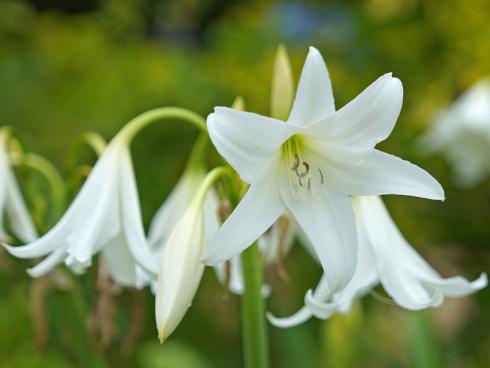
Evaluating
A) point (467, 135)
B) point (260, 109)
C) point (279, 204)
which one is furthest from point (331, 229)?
point (260, 109)

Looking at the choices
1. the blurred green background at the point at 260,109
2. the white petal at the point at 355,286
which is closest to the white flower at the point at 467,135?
the blurred green background at the point at 260,109

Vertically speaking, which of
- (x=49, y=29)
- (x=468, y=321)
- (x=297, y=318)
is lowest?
(x=468, y=321)

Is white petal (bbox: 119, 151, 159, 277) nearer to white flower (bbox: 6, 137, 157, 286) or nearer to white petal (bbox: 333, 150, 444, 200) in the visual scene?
white flower (bbox: 6, 137, 157, 286)

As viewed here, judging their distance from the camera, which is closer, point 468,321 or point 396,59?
point 468,321

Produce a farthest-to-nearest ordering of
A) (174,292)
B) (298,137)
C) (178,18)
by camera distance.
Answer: (178,18), (298,137), (174,292)

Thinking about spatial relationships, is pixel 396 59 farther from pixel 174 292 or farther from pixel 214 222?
pixel 174 292

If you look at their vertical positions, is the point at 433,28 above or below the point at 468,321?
above

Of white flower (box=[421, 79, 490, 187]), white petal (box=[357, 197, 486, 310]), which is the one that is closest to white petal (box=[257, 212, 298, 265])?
white petal (box=[357, 197, 486, 310])

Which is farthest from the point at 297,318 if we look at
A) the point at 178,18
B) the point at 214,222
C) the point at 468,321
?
the point at 178,18
